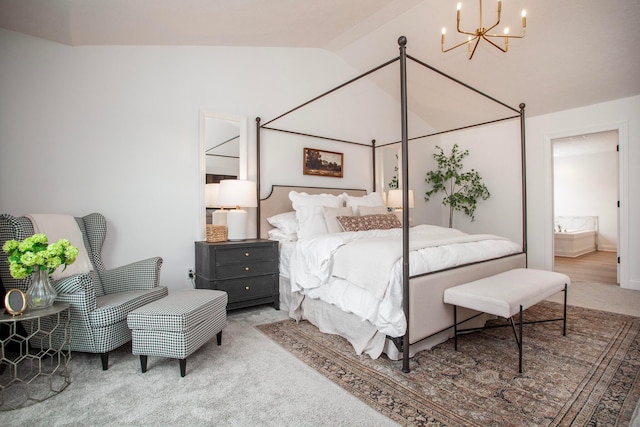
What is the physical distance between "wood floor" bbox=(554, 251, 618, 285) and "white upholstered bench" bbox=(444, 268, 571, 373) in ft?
9.51

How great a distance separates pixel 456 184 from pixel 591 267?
2660 millimetres

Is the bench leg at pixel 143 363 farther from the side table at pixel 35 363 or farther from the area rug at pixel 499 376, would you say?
the area rug at pixel 499 376

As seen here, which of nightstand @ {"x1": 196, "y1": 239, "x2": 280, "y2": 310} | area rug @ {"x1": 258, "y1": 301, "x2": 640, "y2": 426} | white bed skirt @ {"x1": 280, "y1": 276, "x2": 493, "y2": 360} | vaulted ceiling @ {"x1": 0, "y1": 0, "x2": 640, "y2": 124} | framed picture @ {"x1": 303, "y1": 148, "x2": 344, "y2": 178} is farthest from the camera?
framed picture @ {"x1": 303, "y1": 148, "x2": 344, "y2": 178}

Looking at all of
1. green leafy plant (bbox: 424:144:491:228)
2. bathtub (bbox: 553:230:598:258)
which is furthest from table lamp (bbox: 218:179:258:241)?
bathtub (bbox: 553:230:598:258)

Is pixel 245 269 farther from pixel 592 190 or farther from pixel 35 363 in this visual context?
pixel 592 190

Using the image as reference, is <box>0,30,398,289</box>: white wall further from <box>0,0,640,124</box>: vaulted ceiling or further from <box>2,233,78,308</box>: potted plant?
<box>2,233,78,308</box>: potted plant

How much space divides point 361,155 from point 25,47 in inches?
150

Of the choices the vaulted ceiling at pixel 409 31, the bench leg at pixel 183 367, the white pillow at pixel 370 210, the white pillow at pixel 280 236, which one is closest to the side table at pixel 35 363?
the bench leg at pixel 183 367

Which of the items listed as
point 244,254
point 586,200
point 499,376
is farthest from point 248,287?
point 586,200

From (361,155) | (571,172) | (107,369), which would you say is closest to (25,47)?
(107,369)

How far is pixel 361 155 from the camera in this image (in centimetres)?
507

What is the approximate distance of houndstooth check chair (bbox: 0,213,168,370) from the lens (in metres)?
2.12

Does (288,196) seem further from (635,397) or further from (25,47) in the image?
(635,397)

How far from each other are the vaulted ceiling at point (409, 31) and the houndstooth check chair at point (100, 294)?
1.67 meters
